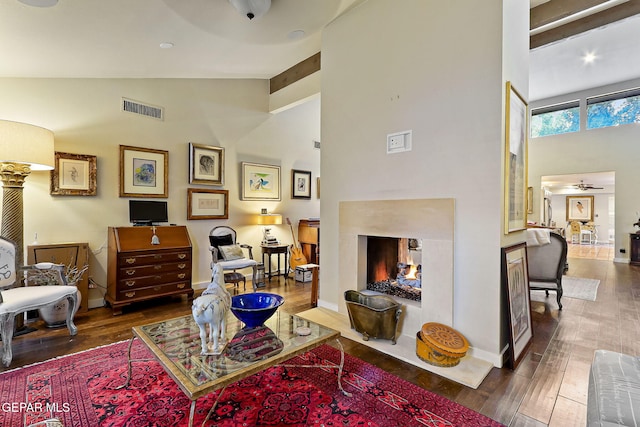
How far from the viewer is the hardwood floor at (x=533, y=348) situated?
6.12 feet

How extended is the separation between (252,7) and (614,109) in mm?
9302

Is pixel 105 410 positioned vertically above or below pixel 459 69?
below

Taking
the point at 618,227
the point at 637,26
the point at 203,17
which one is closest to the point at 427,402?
the point at 203,17

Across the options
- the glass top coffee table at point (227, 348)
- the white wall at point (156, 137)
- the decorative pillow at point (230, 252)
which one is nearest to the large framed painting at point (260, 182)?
the white wall at point (156, 137)

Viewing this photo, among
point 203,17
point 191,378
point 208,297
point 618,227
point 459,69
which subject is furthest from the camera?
point 618,227

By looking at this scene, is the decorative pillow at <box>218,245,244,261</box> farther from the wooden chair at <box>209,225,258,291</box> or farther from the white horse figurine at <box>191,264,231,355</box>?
the white horse figurine at <box>191,264,231,355</box>

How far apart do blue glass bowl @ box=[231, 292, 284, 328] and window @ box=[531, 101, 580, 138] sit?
9755 millimetres

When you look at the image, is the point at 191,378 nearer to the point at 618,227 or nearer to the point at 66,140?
the point at 66,140

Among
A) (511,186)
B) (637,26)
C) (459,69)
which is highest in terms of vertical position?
(637,26)

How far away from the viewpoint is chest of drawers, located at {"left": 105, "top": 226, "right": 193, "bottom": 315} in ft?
11.6

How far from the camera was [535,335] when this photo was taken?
2963mm

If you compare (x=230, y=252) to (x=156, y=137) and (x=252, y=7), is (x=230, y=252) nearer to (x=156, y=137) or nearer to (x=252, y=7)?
(x=156, y=137)

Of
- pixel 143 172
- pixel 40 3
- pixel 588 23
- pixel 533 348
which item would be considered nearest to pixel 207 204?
pixel 143 172

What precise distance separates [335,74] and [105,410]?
3.75 m
